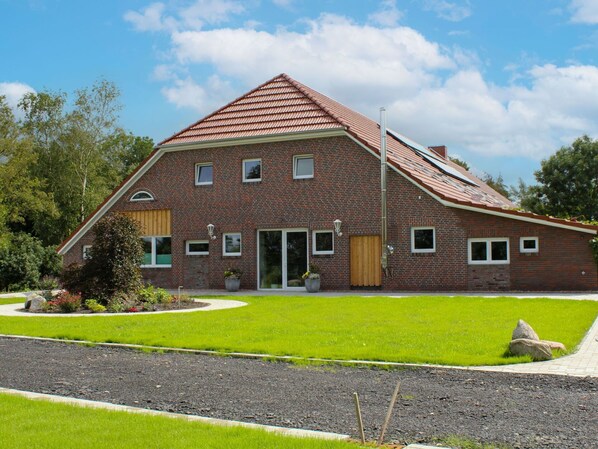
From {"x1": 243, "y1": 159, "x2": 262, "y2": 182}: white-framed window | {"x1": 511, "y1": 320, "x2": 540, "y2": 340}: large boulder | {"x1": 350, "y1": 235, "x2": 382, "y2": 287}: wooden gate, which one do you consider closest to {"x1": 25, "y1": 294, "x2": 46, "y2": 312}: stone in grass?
{"x1": 243, "y1": 159, "x2": 262, "y2": 182}: white-framed window

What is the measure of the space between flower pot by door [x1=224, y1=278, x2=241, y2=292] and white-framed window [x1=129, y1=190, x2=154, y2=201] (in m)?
5.46

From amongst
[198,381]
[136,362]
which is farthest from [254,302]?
[198,381]

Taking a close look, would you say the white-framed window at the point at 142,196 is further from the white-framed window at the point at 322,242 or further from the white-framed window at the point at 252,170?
the white-framed window at the point at 322,242

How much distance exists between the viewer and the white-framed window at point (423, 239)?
74.4 ft

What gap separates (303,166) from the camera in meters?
24.9

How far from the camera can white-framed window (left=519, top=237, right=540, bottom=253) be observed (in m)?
21.3

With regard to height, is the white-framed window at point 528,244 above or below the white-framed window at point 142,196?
below

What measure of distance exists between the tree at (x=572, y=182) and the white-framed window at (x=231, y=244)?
26479 mm

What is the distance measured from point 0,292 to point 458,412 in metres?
26.4

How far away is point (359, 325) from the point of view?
12.5m

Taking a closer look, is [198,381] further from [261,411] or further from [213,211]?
[213,211]

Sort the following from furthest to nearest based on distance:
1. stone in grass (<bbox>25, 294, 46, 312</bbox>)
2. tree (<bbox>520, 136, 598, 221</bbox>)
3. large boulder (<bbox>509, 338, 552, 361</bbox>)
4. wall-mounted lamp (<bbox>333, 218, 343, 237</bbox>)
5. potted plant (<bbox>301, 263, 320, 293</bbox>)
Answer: tree (<bbox>520, 136, 598, 221</bbox>) → wall-mounted lamp (<bbox>333, 218, 343, 237</bbox>) → potted plant (<bbox>301, 263, 320, 293</bbox>) → stone in grass (<bbox>25, 294, 46, 312</bbox>) → large boulder (<bbox>509, 338, 552, 361</bbox>)

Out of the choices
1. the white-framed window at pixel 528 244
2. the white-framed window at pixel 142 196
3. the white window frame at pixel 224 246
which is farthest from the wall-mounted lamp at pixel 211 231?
the white-framed window at pixel 528 244

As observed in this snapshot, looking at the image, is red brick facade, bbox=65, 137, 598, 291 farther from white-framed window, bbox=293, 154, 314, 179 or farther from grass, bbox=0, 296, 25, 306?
grass, bbox=0, 296, 25, 306
